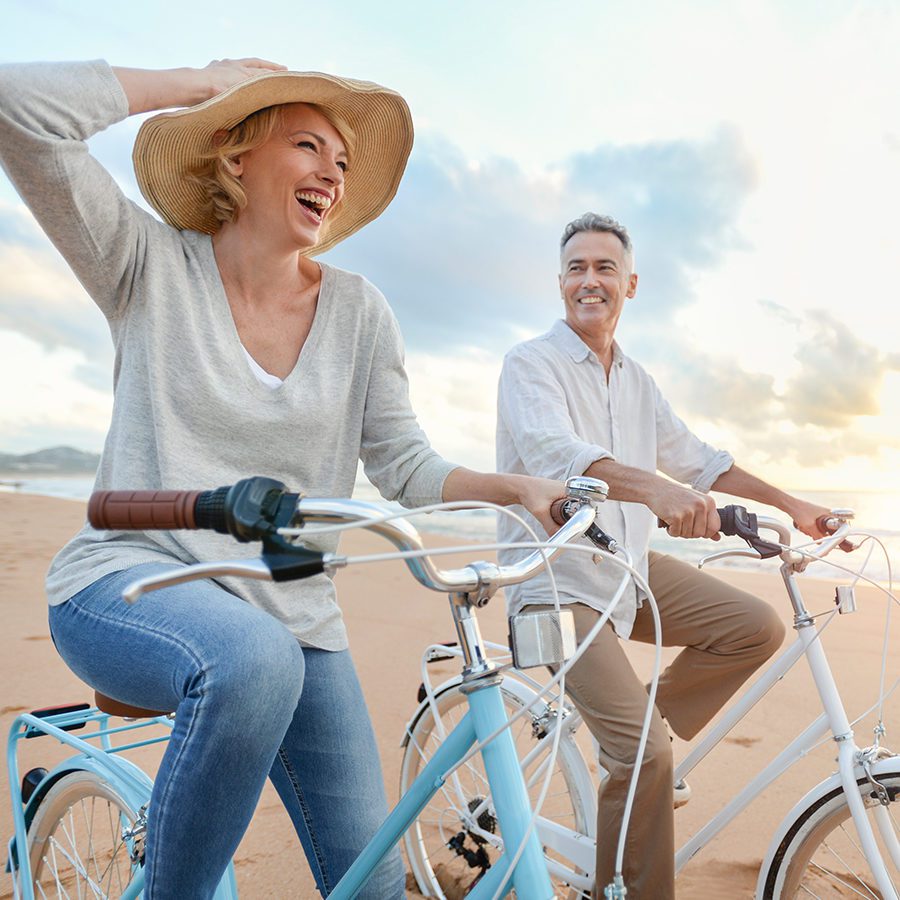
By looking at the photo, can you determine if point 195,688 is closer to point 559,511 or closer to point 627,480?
point 559,511

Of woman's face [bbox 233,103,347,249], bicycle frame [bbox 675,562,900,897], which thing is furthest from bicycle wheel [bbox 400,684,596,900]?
woman's face [bbox 233,103,347,249]

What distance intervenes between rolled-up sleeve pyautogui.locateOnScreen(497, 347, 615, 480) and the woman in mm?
497

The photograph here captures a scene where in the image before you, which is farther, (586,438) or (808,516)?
(586,438)

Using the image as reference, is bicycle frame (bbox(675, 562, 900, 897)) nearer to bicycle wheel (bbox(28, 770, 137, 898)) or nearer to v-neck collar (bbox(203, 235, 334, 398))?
v-neck collar (bbox(203, 235, 334, 398))

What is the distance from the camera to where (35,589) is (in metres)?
6.82

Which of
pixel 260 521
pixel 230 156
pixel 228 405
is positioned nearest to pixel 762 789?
pixel 228 405

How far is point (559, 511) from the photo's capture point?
1.43m

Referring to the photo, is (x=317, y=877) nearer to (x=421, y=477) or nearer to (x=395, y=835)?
(x=395, y=835)

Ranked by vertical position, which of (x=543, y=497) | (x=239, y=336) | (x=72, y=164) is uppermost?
(x=72, y=164)

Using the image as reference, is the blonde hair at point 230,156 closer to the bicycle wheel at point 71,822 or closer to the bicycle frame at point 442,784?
the bicycle frame at point 442,784

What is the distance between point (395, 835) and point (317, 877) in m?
0.39

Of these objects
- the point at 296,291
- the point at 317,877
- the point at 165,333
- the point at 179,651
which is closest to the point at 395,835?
the point at 317,877

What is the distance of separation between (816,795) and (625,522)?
914 mm

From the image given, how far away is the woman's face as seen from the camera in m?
1.89
